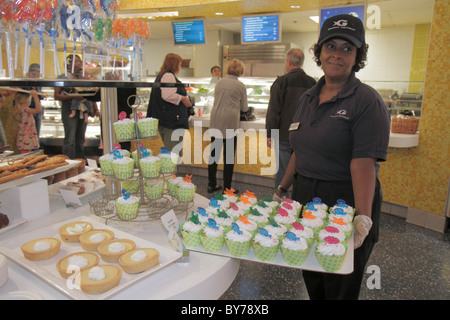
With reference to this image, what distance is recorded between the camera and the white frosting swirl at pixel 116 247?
1386mm

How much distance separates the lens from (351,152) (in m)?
1.70

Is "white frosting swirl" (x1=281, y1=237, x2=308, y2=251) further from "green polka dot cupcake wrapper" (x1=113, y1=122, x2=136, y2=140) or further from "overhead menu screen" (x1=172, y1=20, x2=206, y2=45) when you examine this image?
"overhead menu screen" (x1=172, y1=20, x2=206, y2=45)

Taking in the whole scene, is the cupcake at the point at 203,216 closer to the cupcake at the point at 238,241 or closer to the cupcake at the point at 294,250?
the cupcake at the point at 238,241

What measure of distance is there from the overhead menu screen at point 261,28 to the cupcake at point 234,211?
502cm

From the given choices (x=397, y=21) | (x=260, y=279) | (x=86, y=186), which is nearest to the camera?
(x=86, y=186)

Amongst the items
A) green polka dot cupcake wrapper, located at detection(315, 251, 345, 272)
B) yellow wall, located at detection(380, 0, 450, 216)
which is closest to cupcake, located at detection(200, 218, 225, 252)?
green polka dot cupcake wrapper, located at detection(315, 251, 345, 272)

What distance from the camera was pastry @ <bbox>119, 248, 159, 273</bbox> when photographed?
1277mm

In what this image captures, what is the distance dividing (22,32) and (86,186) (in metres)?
0.99

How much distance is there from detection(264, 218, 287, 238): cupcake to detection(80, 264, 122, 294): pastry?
672 mm

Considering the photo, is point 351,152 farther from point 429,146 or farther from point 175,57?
point 175,57

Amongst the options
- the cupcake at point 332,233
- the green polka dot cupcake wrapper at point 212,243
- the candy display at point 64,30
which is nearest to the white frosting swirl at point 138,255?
the green polka dot cupcake wrapper at point 212,243

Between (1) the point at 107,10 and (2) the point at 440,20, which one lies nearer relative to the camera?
(1) the point at 107,10

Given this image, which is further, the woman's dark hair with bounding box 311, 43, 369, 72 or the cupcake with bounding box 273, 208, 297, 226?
the woman's dark hair with bounding box 311, 43, 369, 72
